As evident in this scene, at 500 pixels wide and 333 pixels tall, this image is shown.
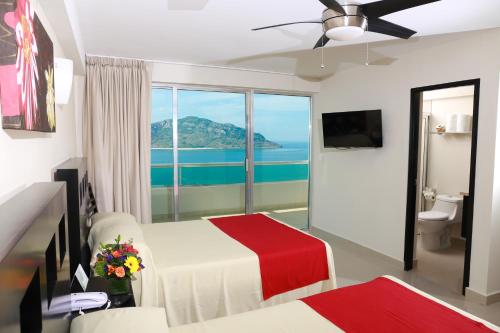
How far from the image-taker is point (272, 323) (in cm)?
169

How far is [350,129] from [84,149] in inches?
127

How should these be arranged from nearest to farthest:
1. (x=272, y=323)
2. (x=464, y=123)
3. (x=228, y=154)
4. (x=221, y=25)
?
(x=272, y=323)
(x=221, y=25)
(x=464, y=123)
(x=228, y=154)

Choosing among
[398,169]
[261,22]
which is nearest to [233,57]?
[261,22]

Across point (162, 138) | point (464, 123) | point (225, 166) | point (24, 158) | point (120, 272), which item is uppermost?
point (464, 123)

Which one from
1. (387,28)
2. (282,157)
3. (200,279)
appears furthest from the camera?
(282,157)

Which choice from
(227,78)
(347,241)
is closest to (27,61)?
(227,78)

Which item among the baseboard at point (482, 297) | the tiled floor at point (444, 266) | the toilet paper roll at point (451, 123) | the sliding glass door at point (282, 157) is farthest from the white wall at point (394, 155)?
the toilet paper roll at point (451, 123)

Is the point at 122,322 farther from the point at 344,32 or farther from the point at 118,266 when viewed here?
the point at 344,32

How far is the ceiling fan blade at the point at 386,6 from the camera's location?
1824 mm

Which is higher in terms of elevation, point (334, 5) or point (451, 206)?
point (334, 5)

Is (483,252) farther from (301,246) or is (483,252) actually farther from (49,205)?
(49,205)

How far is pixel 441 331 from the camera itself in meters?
1.57

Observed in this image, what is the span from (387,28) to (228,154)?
313 centimetres

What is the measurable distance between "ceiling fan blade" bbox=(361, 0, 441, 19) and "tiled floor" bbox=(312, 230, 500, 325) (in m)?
2.58
